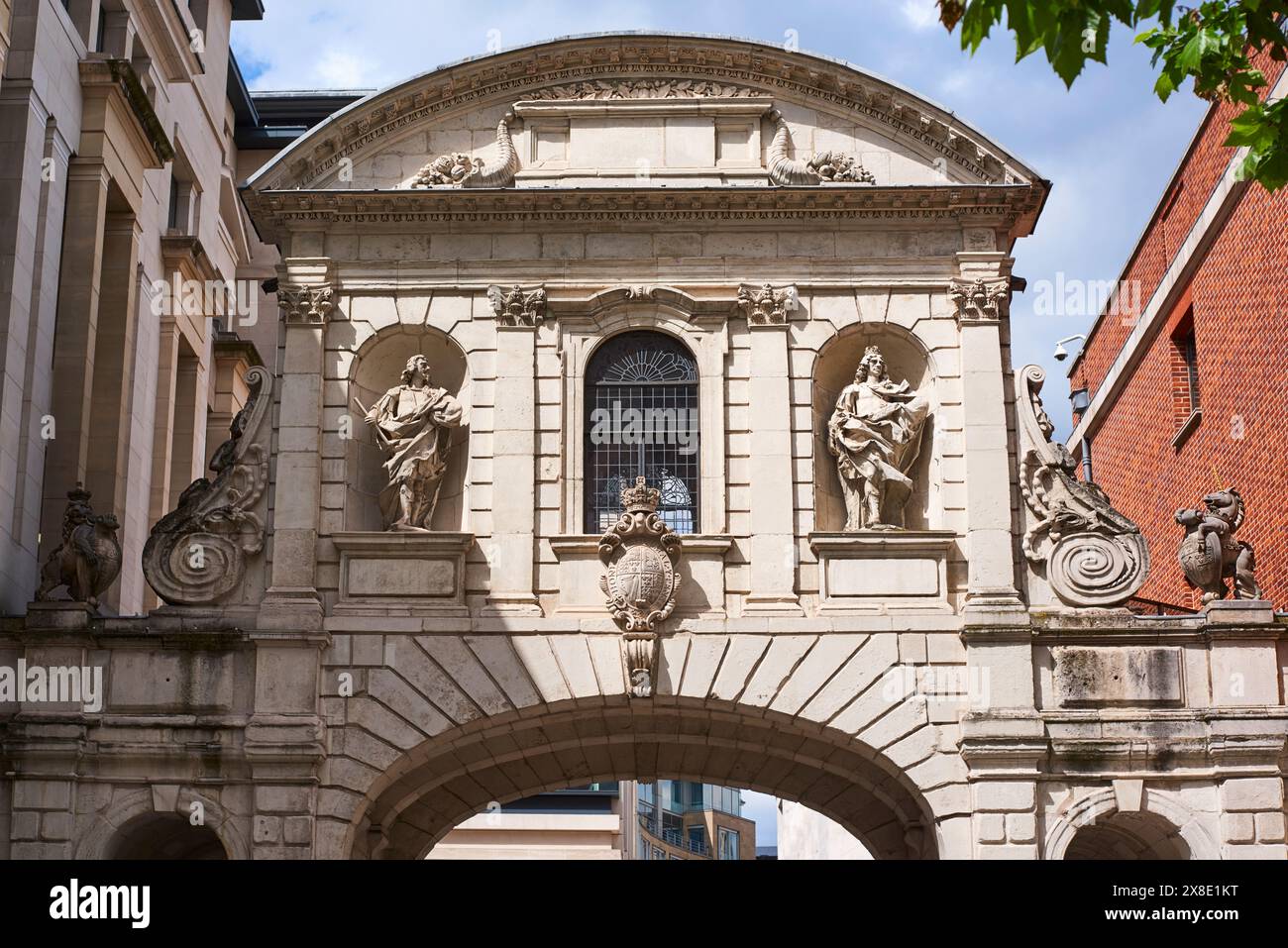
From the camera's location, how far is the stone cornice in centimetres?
2503

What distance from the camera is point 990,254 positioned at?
2509 centimetres

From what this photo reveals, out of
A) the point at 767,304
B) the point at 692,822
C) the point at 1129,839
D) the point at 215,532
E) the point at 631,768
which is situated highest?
the point at 692,822

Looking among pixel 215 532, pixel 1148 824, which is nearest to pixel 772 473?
pixel 1148 824

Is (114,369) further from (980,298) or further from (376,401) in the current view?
(980,298)

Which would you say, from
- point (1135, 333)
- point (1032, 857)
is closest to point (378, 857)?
point (1032, 857)

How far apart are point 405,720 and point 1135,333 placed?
58.1 ft

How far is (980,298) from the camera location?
81.8 feet

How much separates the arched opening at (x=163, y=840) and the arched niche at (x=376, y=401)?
415 cm

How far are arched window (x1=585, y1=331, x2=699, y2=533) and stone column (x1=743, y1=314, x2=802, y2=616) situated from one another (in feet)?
2.81

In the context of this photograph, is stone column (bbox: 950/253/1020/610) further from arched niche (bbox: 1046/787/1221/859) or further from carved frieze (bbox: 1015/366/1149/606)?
arched niche (bbox: 1046/787/1221/859)

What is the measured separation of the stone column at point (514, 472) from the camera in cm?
2391

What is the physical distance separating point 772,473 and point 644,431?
181cm

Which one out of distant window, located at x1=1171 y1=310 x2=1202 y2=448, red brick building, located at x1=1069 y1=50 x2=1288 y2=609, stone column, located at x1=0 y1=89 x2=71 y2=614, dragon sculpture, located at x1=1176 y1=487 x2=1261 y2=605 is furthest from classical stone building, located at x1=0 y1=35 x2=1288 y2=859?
distant window, located at x1=1171 y1=310 x2=1202 y2=448

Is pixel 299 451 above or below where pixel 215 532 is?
above
